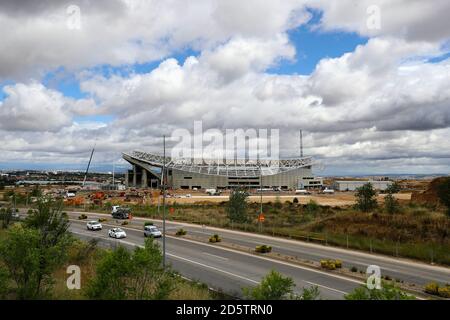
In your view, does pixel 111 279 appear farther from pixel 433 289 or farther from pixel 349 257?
pixel 349 257

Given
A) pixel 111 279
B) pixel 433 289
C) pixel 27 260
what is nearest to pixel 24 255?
pixel 27 260

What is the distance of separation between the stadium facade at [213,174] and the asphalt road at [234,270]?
12279cm

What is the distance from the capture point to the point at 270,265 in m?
28.8

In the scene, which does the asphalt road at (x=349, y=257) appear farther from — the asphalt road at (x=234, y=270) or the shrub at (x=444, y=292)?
the asphalt road at (x=234, y=270)

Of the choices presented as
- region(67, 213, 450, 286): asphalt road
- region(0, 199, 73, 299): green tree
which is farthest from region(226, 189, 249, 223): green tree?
region(0, 199, 73, 299): green tree

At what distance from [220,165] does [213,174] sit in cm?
1583

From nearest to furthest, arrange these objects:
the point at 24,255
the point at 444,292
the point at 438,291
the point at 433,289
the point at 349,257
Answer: the point at 24,255 < the point at 444,292 < the point at 438,291 < the point at 433,289 < the point at 349,257

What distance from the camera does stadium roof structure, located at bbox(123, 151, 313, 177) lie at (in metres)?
168

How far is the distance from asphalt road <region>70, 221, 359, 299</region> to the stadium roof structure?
12593cm

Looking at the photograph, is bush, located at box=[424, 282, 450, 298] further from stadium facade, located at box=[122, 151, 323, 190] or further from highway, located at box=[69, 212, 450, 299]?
stadium facade, located at box=[122, 151, 323, 190]

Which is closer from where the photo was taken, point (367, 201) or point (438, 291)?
point (438, 291)

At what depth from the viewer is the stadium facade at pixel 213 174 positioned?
16625 cm
